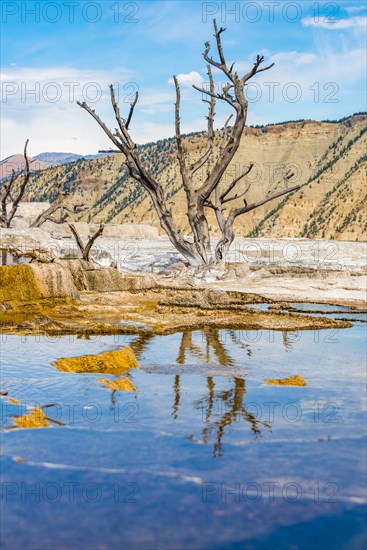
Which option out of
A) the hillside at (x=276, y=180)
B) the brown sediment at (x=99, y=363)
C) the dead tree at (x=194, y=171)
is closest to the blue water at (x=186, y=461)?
the brown sediment at (x=99, y=363)

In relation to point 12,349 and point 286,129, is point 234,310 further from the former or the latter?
point 286,129

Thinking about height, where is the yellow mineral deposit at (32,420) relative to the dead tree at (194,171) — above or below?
below

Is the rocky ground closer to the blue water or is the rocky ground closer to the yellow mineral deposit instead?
the blue water

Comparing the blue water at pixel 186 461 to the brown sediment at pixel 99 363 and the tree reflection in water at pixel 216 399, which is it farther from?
the brown sediment at pixel 99 363

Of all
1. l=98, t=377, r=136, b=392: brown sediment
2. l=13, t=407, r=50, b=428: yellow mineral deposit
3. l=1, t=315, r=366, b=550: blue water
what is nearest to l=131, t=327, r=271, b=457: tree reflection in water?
l=1, t=315, r=366, b=550: blue water

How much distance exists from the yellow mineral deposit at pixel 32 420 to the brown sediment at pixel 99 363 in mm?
1853

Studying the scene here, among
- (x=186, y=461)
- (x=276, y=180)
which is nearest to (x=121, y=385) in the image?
(x=186, y=461)

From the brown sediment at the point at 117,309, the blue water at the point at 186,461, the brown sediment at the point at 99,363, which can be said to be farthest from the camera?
the brown sediment at the point at 117,309

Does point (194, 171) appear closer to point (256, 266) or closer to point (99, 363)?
point (256, 266)

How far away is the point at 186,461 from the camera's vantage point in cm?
514

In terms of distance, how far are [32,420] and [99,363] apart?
211cm

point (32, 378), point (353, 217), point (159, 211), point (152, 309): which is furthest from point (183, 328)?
point (353, 217)

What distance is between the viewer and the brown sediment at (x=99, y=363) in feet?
26.1

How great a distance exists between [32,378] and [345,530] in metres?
4.18
